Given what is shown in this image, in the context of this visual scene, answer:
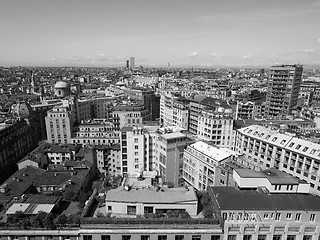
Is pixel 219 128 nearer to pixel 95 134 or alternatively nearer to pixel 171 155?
pixel 171 155

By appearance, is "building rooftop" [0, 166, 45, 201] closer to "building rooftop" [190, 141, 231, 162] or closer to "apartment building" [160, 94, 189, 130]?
"building rooftop" [190, 141, 231, 162]

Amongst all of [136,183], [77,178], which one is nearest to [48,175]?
[77,178]

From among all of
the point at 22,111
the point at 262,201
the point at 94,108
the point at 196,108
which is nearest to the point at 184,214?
the point at 262,201

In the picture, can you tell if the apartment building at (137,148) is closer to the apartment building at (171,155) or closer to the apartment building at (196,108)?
the apartment building at (171,155)

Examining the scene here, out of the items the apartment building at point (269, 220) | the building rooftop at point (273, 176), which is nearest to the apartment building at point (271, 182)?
the building rooftop at point (273, 176)

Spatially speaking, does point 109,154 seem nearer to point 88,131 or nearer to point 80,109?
point 88,131
